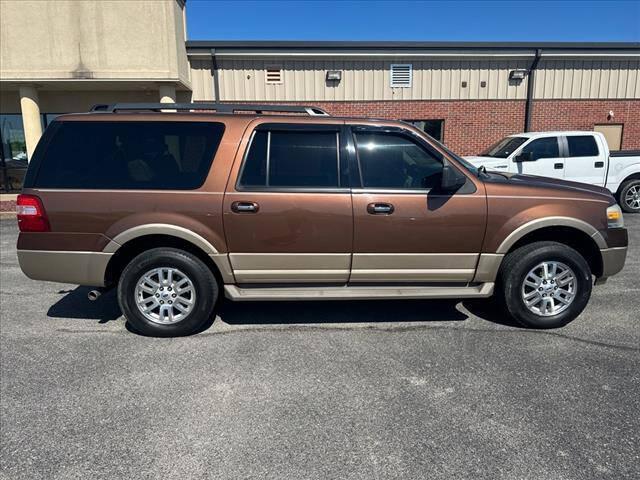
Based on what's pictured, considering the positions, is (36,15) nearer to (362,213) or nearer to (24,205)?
(24,205)

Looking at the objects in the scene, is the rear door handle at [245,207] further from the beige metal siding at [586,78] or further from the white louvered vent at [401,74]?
the beige metal siding at [586,78]

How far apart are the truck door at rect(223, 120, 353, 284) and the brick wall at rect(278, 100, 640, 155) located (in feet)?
33.2

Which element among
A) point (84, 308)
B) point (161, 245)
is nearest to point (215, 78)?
point (84, 308)

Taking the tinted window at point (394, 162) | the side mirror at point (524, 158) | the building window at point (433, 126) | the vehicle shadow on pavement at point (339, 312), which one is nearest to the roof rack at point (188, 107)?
the tinted window at point (394, 162)

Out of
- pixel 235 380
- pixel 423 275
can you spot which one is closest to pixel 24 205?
pixel 235 380

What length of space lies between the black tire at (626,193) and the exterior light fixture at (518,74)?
4.74 meters

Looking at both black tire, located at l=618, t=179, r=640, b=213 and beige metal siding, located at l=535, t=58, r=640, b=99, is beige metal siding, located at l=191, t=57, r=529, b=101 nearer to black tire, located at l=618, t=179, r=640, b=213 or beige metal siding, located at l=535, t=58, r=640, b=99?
beige metal siding, located at l=535, t=58, r=640, b=99

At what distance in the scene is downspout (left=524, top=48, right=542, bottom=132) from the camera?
13758 millimetres

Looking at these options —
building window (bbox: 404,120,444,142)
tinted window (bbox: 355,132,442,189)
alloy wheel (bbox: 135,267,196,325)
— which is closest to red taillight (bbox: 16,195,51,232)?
alloy wheel (bbox: 135,267,196,325)

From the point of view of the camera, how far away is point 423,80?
13.9 meters

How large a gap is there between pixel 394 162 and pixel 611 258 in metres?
2.24

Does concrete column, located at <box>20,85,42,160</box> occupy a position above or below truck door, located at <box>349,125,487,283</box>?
above

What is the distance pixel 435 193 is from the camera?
4156mm

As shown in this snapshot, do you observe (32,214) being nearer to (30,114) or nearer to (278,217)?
(278,217)
